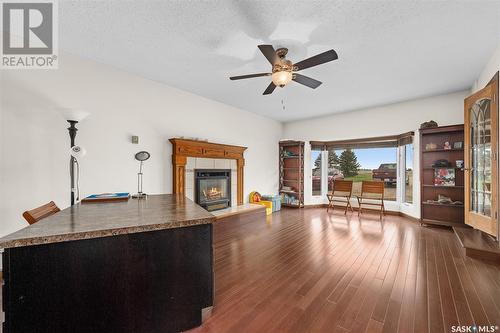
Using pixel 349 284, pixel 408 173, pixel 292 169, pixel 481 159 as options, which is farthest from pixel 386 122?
pixel 349 284

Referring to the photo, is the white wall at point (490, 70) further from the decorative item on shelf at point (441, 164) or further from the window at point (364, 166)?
the window at point (364, 166)

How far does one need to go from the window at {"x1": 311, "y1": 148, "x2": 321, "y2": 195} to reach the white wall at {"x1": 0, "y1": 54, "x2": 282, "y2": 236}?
3.30m

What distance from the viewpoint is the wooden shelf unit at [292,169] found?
6.01 metres

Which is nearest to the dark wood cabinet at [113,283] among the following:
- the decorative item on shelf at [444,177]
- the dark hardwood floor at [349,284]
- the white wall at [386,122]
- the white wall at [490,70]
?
the dark hardwood floor at [349,284]

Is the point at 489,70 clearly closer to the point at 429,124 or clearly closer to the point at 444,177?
the point at 429,124

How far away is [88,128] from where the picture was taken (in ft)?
9.45

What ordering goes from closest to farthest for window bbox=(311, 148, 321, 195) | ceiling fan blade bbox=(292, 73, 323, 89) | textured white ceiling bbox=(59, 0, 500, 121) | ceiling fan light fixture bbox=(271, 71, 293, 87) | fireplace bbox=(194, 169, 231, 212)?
1. textured white ceiling bbox=(59, 0, 500, 121)
2. ceiling fan light fixture bbox=(271, 71, 293, 87)
3. ceiling fan blade bbox=(292, 73, 323, 89)
4. fireplace bbox=(194, 169, 231, 212)
5. window bbox=(311, 148, 321, 195)

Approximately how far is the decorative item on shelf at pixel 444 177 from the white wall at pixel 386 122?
405 mm

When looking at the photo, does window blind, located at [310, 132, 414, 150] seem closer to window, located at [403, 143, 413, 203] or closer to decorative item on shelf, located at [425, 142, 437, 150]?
window, located at [403, 143, 413, 203]

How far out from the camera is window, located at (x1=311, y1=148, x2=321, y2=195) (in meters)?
6.22

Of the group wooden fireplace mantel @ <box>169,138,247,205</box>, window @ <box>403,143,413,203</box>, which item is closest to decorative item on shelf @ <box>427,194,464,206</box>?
window @ <box>403,143,413,203</box>

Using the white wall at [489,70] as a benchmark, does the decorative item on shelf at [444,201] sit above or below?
below

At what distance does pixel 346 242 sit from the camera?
313 centimetres

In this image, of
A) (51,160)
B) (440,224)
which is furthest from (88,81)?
(440,224)
